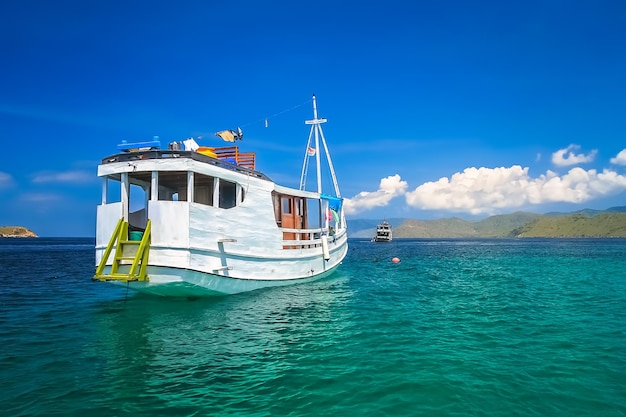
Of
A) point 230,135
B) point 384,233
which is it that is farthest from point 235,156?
point 384,233

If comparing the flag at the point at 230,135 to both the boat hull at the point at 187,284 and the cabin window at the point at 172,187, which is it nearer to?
the cabin window at the point at 172,187

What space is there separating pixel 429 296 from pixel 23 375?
48.4ft

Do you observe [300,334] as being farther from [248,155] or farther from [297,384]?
[248,155]

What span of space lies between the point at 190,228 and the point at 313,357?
264 inches

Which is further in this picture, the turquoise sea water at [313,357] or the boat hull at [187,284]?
the boat hull at [187,284]

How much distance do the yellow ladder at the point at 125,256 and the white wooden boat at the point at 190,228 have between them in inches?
1.3

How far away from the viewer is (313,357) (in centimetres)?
876

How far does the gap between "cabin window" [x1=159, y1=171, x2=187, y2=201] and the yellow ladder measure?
9.03ft

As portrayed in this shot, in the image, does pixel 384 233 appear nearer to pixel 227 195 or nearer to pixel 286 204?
pixel 286 204

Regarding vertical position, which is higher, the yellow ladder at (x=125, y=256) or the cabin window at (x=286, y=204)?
the cabin window at (x=286, y=204)

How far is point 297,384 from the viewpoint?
23.7 ft

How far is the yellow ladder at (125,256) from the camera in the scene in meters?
12.7

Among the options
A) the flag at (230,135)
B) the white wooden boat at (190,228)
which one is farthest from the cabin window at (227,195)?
the flag at (230,135)

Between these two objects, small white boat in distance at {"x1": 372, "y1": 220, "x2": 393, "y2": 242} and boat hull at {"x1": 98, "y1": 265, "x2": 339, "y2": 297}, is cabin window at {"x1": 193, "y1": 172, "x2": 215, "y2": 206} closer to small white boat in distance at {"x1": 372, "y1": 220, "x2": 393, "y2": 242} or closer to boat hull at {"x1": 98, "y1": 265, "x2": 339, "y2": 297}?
boat hull at {"x1": 98, "y1": 265, "x2": 339, "y2": 297}
